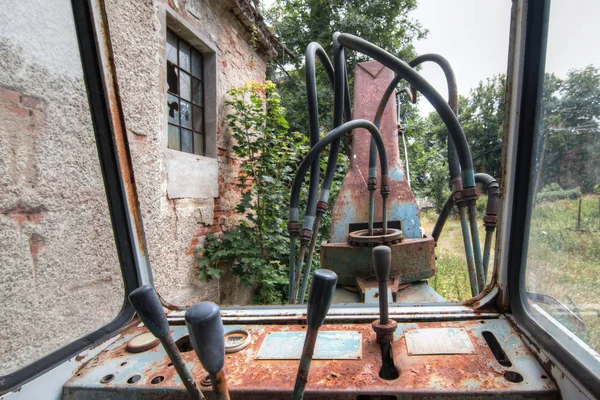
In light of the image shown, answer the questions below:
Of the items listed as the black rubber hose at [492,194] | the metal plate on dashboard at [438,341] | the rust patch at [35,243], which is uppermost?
the black rubber hose at [492,194]

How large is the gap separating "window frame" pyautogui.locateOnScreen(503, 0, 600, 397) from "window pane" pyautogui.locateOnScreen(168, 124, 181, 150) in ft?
8.32

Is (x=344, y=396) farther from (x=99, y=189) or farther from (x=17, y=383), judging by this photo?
(x=99, y=189)

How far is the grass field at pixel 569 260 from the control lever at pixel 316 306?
0.48 metres

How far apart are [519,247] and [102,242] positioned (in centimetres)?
116

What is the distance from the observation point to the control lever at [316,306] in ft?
1.65

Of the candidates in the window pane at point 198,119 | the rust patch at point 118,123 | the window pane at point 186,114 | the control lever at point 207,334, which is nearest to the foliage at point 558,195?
the control lever at point 207,334

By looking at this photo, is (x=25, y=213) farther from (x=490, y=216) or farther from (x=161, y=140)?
(x=161, y=140)

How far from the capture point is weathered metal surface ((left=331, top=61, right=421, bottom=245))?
182 centimetres

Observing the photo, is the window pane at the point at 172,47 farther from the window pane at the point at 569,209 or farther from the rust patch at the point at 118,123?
the window pane at the point at 569,209

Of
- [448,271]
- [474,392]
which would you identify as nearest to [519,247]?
[474,392]

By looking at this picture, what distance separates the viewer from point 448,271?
4531 mm

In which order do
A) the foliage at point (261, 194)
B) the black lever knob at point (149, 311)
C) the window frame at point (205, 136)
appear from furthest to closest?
the foliage at point (261, 194)
the window frame at point (205, 136)
the black lever knob at point (149, 311)

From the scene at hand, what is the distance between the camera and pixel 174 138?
2.79 meters

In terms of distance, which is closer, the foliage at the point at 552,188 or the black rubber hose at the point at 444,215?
the foliage at the point at 552,188
